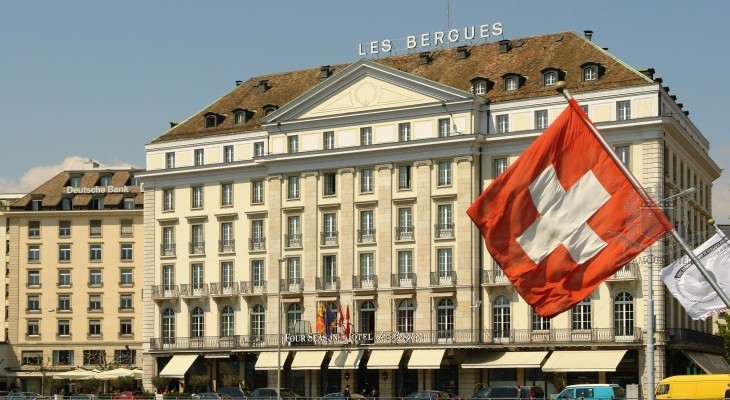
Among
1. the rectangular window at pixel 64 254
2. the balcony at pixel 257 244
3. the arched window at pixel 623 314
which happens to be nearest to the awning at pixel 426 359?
the arched window at pixel 623 314

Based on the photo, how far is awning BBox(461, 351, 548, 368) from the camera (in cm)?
8362

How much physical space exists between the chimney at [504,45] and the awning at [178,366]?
29028mm

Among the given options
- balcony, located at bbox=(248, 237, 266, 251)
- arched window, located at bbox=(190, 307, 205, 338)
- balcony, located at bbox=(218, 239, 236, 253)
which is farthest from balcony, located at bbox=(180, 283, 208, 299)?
balcony, located at bbox=(248, 237, 266, 251)

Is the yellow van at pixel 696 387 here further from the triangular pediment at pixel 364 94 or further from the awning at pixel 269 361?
the awning at pixel 269 361

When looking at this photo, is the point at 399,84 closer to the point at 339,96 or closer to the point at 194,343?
the point at 339,96

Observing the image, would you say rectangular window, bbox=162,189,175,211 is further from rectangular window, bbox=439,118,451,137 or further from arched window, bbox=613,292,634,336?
arched window, bbox=613,292,634,336

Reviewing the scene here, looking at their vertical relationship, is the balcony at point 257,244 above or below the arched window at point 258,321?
above

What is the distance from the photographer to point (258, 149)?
319 feet

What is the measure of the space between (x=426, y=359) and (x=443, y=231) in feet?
26.3

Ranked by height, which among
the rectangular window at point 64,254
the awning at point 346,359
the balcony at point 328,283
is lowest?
the awning at point 346,359

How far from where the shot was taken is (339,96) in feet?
305

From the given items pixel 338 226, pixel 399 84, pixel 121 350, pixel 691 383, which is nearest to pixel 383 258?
pixel 338 226

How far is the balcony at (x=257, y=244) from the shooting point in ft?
314

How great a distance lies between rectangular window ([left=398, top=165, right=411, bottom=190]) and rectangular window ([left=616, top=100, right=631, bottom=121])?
14.2 metres
